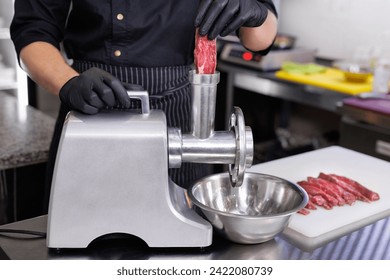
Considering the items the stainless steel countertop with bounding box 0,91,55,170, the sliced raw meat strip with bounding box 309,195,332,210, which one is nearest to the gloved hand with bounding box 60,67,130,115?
the sliced raw meat strip with bounding box 309,195,332,210

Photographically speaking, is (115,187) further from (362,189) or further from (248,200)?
(362,189)

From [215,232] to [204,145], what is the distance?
212mm

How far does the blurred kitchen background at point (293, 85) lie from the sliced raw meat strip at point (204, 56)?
6.50 feet

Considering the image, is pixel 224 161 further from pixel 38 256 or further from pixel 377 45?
pixel 377 45

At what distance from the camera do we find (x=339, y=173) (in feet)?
6.00

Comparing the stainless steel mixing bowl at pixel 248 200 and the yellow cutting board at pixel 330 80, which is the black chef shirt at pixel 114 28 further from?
the yellow cutting board at pixel 330 80

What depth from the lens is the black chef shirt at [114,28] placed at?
1.80 m

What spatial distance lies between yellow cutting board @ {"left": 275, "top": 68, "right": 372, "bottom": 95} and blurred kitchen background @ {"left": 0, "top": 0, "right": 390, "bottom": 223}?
4 cm

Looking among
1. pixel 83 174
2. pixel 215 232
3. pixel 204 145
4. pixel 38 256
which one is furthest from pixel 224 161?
pixel 38 256

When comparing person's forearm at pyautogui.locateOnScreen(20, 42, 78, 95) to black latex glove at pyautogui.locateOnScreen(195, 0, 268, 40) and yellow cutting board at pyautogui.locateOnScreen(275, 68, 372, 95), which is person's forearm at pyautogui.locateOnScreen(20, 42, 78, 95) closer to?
black latex glove at pyautogui.locateOnScreen(195, 0, 268, 40)

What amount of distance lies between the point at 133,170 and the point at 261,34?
0.89 metres

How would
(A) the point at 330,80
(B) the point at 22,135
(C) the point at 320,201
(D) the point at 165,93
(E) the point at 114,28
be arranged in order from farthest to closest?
(A) the point at 330,80 < (B) the point at 22,135 < (D) the point at 165,93 < (E) the point at 114,28 < (C) the point at 320,201

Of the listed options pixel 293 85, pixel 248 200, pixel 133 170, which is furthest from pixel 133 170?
pixel 293 85

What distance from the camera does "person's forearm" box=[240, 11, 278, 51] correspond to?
1.83 meters
